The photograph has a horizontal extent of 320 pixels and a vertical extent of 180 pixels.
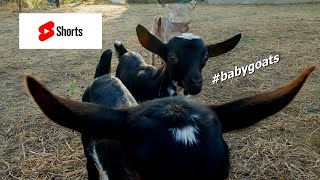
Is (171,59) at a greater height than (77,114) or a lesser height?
lesser

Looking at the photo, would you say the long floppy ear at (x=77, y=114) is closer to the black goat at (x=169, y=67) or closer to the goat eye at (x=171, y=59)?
the black goat at (x=169, y=67)

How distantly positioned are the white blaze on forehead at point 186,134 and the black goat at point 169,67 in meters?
2.78

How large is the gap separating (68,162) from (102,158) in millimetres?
2039

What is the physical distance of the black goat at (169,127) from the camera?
173cm

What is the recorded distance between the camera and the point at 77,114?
168cm

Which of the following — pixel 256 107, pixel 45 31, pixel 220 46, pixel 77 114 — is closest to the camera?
pixel 77 114

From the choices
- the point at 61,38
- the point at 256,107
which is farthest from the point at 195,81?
the point at 61,38

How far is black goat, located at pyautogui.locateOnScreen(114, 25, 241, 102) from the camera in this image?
4680 millimetres

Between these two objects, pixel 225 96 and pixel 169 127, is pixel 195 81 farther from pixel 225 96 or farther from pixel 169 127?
pixel 169 127

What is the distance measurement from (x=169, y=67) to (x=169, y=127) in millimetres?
3119

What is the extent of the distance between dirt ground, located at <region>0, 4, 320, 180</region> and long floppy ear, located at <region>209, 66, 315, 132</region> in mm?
304

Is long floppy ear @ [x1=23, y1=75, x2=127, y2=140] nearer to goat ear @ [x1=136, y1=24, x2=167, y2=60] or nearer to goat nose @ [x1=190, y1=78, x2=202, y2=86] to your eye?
goat nose @ [x1=190, y1=78, x2=202, y2=86]

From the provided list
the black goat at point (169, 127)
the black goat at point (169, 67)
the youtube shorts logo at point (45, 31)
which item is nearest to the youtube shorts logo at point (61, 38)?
the youtube shorts logo at point (45, 31)

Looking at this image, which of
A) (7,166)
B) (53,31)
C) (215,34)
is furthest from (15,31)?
(7,166)
